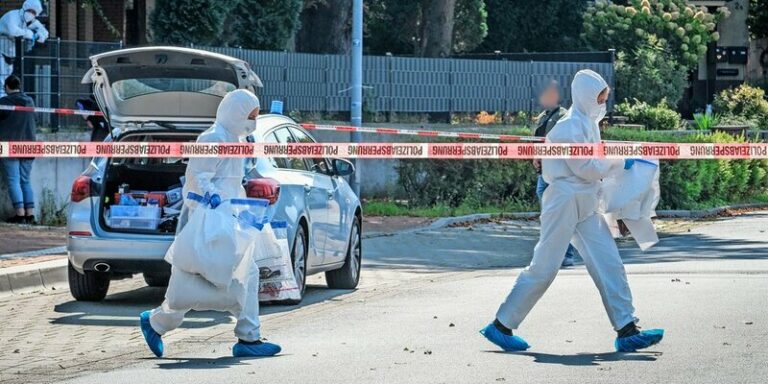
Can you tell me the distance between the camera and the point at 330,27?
35.2 metres

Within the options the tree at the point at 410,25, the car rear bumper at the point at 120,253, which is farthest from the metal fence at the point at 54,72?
the tree at the point at 410,25

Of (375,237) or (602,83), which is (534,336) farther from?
(375,237)

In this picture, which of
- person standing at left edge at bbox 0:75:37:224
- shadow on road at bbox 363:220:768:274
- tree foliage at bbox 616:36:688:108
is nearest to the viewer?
shadow on road at bbox 363:220:768:274

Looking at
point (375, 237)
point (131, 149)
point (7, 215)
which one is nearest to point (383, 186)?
point (375, 237)

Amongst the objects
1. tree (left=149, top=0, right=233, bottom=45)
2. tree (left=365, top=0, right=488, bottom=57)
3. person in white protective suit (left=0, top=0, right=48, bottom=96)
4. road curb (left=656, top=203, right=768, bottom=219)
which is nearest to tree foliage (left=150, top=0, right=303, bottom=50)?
tree (left=149, top=0, right=233, bottom=45)

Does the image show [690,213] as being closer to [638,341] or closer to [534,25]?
[638,341]

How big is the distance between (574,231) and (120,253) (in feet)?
13.6

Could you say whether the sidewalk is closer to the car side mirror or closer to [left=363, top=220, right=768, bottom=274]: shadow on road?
Answer: [left=363, top=220, right=768, bottom=274]: shadow on road

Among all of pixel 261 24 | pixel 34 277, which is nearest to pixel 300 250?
pixel 34 277

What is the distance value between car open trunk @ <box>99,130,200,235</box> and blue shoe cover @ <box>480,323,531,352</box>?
3.61 m

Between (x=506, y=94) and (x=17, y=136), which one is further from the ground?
(x=506, y=94)

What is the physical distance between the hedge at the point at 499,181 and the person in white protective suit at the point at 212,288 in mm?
13277

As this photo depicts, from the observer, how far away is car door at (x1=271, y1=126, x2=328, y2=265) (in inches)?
507

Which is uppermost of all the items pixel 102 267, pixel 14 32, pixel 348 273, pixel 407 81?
pixel 14 32
